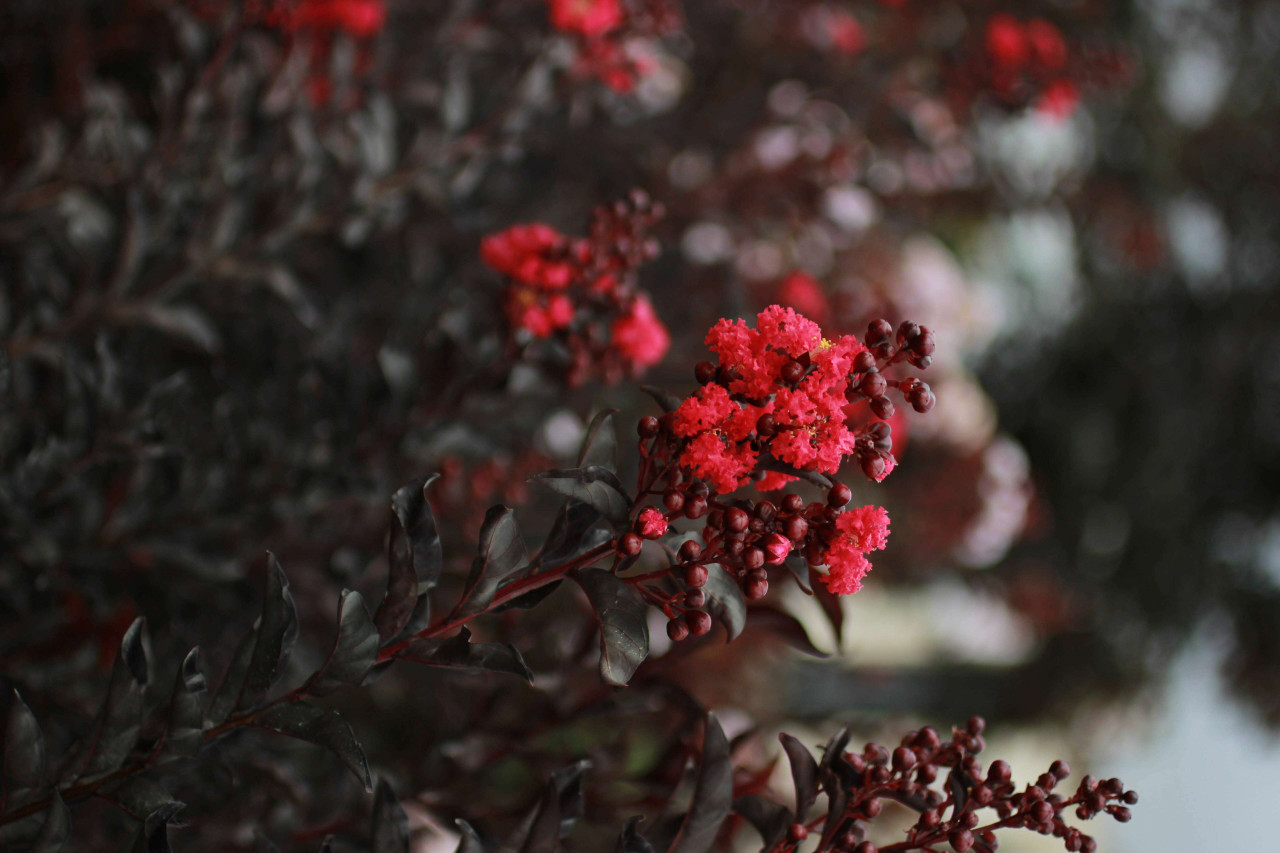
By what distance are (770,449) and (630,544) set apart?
67mm

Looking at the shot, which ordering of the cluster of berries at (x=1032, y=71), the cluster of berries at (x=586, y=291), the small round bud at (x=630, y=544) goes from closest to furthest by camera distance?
the small round bud at (x=630, y=544) < the cluster of berries at (x=586, y=291) < the cluster of berries at (x=1032, y=71)

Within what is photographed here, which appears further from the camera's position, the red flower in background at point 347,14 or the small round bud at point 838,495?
the red flower in background at point 347,14

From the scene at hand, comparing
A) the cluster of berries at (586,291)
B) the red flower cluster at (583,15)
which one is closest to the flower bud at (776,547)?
the cluster of berries at (586,291)

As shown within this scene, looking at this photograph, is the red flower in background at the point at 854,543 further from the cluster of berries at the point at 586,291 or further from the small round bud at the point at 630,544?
the cluster of berries at the point at 586,291

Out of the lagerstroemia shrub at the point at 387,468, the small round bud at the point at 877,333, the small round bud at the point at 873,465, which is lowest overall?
the lagerstroemia shrub at the point at 387,468

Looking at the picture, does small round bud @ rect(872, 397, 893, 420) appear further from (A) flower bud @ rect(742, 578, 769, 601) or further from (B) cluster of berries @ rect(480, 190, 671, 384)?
(B) cluster of berries @ rect(480, 190, 671, 384)

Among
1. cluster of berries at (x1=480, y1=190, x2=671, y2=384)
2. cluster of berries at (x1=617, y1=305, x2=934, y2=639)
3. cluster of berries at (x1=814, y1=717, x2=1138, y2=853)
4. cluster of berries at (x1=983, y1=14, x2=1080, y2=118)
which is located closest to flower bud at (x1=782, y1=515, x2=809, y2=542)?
cluster of berries at (x1=617, y1=305, x2=934, y2=639)

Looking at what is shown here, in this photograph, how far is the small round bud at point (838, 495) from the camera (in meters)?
0.34

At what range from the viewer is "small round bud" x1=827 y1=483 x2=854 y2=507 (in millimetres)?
338

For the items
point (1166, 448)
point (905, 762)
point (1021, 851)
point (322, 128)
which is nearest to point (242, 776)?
point (905, 762)

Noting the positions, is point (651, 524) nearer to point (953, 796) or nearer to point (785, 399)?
point (785, 399)

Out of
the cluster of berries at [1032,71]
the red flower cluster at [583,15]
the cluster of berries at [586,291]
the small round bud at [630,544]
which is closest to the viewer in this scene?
the small round bud at [630,544]

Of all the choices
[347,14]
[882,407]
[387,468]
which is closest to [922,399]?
[882,407]

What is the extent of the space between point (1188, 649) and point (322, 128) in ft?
7.75
